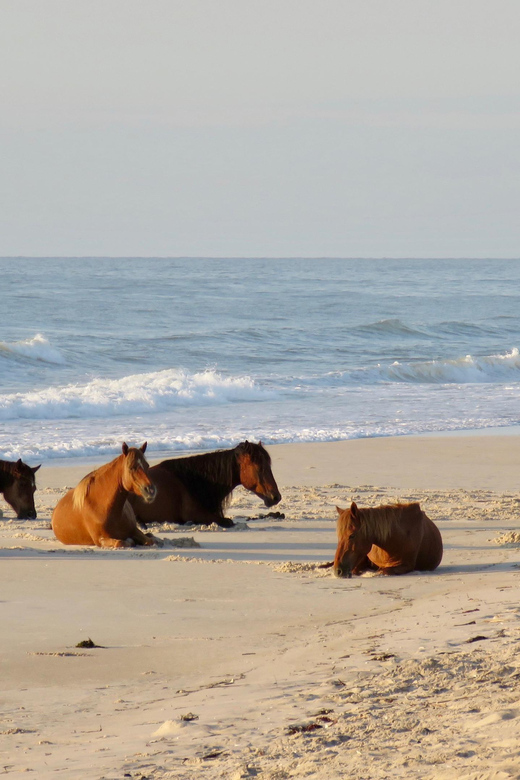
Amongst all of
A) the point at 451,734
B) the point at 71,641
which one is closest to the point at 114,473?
the point at 71,641

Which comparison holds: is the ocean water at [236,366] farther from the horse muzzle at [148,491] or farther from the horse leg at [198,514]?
the horse muzzle at [148,491]

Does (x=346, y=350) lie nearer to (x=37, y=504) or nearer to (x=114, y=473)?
(x=37, y=504)

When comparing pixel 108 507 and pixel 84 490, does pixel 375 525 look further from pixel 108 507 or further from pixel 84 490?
pixel 84 490

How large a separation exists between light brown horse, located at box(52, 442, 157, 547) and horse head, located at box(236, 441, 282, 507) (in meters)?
1.24

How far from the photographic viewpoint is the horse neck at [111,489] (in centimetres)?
800

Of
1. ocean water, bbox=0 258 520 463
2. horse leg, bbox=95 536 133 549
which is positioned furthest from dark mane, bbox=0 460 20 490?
ocean water, bbox=0 258 520 463

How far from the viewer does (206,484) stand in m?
9.27

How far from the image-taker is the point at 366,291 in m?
61.8

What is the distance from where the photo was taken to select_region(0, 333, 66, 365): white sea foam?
92.3 ft

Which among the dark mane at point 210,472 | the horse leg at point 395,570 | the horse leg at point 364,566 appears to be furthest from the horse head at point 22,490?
the horse leg at point 395,570

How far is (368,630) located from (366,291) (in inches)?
2254

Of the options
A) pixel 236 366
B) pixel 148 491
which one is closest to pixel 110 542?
pixel 148 491

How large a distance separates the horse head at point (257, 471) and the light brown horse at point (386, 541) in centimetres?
205

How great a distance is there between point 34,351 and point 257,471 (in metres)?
20.8
